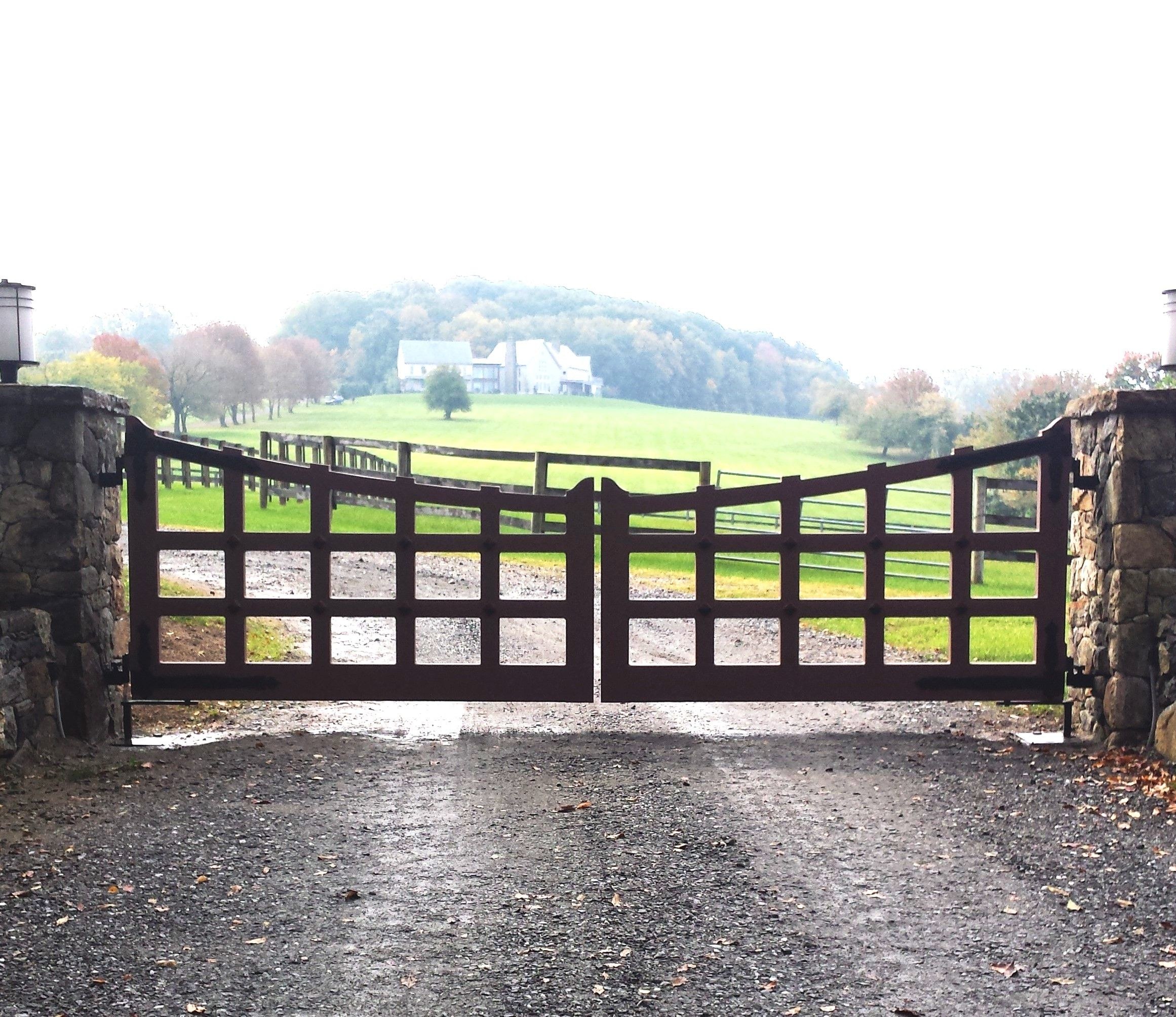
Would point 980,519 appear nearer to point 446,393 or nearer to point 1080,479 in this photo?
point 1080,479

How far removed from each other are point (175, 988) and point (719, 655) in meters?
6.14

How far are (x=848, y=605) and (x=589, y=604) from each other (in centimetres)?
143

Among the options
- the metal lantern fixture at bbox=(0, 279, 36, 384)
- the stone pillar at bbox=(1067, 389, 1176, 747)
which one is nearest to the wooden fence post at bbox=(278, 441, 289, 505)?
the metal lantern fixture at bbox=(0, 279, 36, 384)

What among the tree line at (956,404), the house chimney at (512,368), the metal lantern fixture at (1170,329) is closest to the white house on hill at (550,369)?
the house chimney at (512,368)

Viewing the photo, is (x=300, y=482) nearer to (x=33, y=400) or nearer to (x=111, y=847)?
(x=33, y=400)

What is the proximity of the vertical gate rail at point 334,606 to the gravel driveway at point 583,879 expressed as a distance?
12.1 inches

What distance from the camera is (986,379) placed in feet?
198

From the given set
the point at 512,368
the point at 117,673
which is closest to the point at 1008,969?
the point at 117,673

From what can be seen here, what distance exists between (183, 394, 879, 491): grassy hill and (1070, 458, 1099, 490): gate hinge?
1196 inches

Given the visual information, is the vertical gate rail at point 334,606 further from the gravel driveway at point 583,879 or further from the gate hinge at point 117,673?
the gravel driveway at point 583,879

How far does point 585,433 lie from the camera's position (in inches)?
2347

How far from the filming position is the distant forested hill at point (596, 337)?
251 ft

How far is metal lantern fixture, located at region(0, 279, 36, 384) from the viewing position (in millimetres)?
6578

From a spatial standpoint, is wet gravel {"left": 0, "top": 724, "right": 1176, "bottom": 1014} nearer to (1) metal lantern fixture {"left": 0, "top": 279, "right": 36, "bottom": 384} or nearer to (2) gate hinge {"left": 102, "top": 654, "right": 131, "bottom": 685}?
(2) gate hinge {"left": 102, "top": 654, "right": 131, "bottom": 685}
